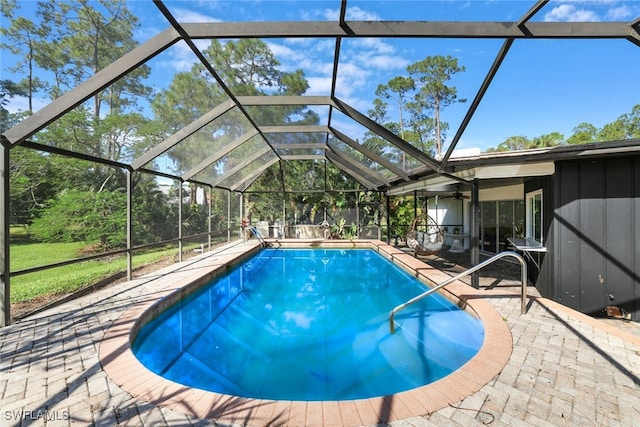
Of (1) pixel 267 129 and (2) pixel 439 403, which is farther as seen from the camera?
(1) pixel 267 129

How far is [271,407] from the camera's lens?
2268mm

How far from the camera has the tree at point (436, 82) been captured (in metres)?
7.10

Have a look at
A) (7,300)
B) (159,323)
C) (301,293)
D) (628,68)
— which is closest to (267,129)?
(301,293)

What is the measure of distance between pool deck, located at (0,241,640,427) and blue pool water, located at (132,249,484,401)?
2.14 ft

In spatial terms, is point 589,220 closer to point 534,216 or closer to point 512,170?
point 512,170

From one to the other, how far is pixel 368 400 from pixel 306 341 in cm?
223

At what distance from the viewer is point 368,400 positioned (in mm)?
2346

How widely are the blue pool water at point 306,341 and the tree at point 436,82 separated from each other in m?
5.07

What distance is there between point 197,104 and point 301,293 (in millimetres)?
5183

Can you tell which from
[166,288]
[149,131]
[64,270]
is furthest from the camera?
[149,131]

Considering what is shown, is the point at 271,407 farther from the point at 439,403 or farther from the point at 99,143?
the point at 99,143

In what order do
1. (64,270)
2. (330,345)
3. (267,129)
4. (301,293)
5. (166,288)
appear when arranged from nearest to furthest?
1. (330,345)
2. (166,288)
3. (301,293)
4. (267,129)
5. (64,270)

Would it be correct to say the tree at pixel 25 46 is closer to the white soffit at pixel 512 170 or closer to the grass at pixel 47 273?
the grass at pixel 47 273

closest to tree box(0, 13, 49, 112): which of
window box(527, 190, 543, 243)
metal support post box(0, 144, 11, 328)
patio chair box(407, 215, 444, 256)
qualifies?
metal support post box(0, 144, 11, 328)
